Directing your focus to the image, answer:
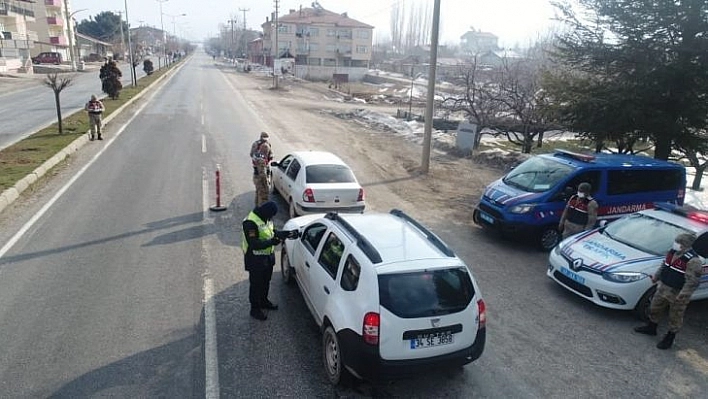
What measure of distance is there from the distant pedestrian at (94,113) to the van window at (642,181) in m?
17.1

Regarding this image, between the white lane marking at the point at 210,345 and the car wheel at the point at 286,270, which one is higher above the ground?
the car wheel at the point at 286,270

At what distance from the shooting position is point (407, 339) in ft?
16.3

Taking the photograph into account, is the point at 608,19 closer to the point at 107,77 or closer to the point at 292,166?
the point at 292,166

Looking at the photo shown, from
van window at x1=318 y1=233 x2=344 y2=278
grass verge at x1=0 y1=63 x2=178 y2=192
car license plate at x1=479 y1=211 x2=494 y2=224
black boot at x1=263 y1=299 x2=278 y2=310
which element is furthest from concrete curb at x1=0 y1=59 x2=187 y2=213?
car license plate at x1=479 y1=211 x2=494 y2=224

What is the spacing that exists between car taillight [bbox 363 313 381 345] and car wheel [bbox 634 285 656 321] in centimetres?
460

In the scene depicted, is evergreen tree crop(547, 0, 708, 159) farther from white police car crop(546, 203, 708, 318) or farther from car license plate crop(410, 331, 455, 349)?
car license plate crop(410, 331, 455, 349)

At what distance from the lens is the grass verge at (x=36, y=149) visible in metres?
12.9

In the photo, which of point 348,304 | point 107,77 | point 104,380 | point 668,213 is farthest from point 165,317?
point 107,77

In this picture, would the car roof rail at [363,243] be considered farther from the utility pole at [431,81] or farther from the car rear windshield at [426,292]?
the utility pole at [431,81]

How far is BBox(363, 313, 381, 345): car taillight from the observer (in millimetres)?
4867

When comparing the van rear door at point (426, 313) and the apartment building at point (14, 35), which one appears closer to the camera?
the van rear door at point (426, 313)

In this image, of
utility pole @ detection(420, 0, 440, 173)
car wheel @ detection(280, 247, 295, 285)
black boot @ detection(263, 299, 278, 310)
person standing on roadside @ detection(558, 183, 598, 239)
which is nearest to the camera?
black boot @ detection(263, 299, 278, 310)

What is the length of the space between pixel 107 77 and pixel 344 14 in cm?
7929

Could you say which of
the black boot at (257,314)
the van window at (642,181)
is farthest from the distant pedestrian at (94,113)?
the van window at (642,181)
